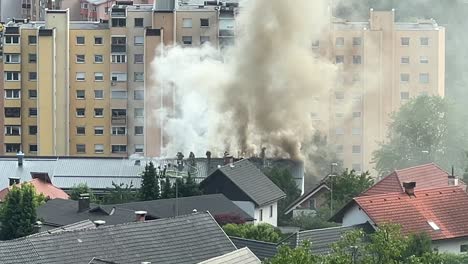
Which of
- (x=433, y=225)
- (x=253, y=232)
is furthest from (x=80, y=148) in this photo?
(x=433, y=225)

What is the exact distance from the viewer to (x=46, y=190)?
236 ft

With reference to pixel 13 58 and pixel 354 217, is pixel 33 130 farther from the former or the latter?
pixel 354 217

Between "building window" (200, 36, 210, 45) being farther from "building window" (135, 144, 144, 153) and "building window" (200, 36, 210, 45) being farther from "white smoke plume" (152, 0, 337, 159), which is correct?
"building window" (135, 144, 144, 153)

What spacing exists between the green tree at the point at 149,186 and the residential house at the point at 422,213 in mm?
9840

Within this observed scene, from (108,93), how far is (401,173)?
104ft

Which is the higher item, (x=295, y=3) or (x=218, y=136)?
(x=295, y=3)

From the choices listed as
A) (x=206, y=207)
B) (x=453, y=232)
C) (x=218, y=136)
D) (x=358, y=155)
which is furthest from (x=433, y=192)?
(x=358, y=155)

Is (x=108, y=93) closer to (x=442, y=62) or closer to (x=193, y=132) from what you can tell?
(x=193, y=132)

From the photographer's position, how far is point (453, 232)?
5900 cm

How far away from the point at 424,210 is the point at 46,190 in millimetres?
16945

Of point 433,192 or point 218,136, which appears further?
point 218,136

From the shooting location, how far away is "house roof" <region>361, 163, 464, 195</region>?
64.3m

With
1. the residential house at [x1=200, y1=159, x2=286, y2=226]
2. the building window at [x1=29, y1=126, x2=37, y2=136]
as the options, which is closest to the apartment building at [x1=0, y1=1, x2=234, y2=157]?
the building window at [x1=29, y1=126, x2=37, y2=136]

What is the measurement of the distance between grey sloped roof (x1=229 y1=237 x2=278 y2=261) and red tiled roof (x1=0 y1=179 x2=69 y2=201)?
1791cm
